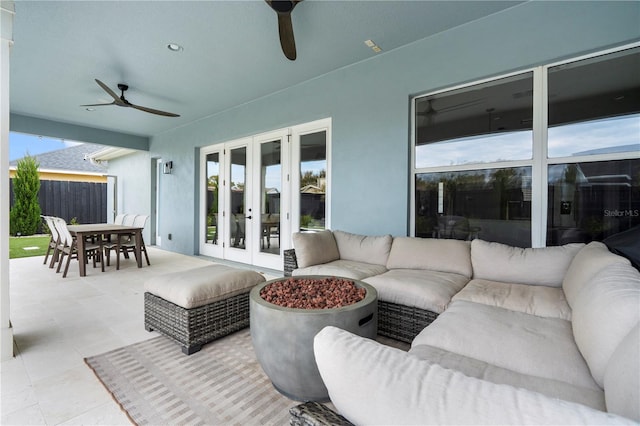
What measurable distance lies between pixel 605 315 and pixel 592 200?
6.56ft

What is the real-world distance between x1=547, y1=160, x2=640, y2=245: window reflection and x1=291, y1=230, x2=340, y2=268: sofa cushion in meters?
2.10

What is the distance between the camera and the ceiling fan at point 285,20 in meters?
2.33

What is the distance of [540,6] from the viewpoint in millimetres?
2662

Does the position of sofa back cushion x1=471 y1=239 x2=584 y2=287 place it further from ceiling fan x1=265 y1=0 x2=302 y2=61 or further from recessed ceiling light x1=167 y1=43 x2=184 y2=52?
recessed ceiling light x1=167 y1=43 x2=184 y2=52

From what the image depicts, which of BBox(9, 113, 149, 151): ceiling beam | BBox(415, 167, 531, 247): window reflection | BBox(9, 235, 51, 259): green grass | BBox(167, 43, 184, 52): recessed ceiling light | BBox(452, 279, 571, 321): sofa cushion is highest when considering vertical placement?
BBox(167, 43, 184, 52): recessed ceiling light

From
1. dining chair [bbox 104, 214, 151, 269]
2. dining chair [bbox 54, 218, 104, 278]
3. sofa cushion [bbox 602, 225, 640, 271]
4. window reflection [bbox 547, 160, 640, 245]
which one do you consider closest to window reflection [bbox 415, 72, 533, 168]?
window reflection [bbox 547, 160, 640, 245]

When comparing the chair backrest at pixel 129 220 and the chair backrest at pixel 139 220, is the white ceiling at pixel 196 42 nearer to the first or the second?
the chair backrest at pixel 139 220

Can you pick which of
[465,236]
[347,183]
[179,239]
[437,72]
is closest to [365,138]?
[347,183]

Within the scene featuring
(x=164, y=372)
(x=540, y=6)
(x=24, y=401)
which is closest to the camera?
(x=24, y=401)

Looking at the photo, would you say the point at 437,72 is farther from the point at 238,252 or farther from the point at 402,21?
the point at 238,252

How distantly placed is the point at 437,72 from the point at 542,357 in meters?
2.90

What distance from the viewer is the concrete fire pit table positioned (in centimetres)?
159

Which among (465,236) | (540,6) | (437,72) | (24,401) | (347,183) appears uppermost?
(540,6)

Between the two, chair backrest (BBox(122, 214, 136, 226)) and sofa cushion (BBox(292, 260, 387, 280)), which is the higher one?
chair backrest (BBox(122, 214, 136, 226))
